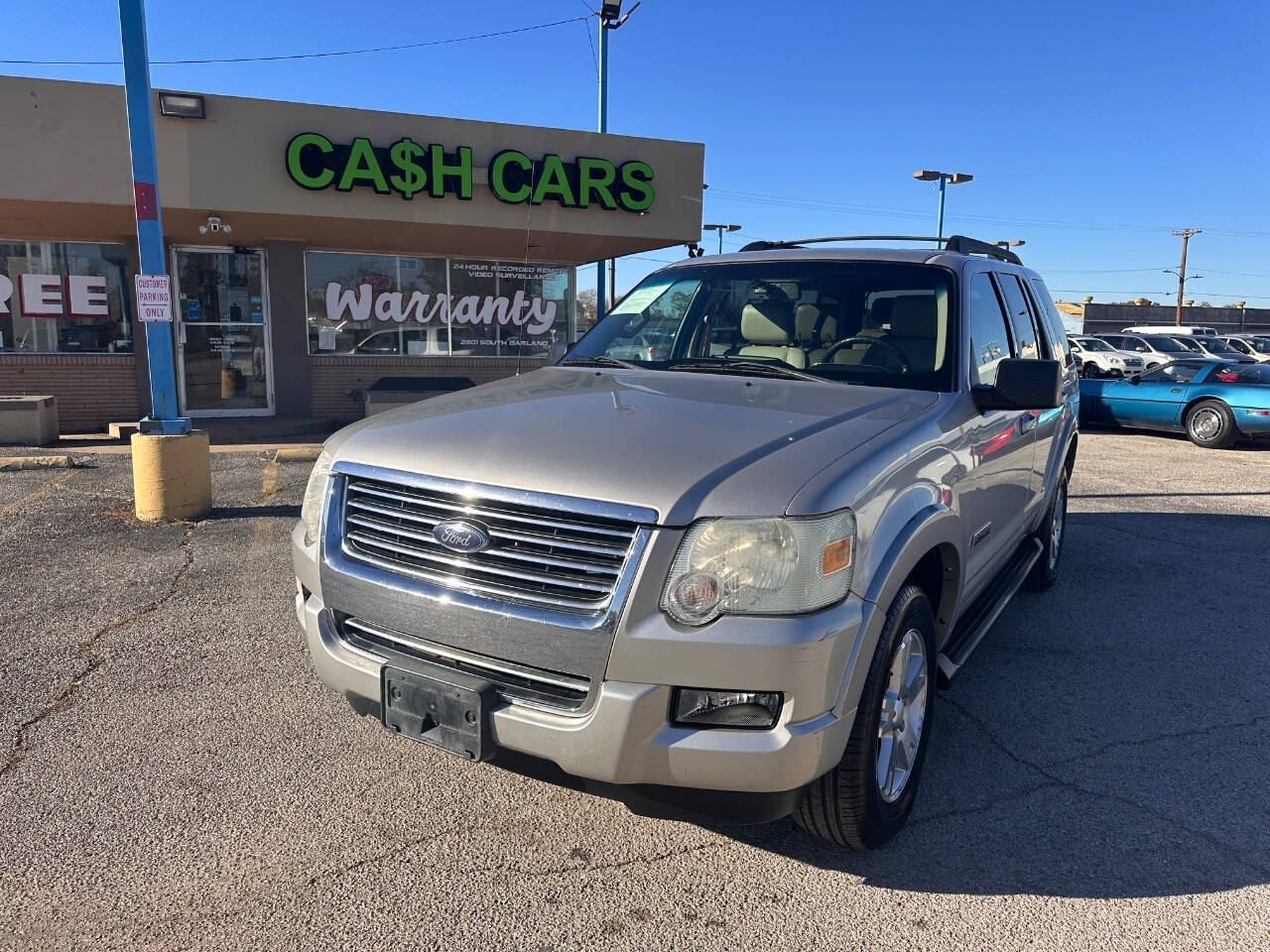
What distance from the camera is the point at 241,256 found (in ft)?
44.9

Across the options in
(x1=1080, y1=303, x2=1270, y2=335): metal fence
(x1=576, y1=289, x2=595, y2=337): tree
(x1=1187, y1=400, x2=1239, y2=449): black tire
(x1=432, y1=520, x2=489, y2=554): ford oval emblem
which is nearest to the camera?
(x1=432, y1=520, x2=489, y2=554): ford oval emblem

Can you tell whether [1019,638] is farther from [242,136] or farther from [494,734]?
[242,136]

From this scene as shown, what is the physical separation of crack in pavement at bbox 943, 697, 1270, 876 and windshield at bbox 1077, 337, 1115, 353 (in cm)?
3058

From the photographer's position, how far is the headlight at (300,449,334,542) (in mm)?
3088

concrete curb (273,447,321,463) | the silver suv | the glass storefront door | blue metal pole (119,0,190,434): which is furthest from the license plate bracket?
the glass storefront door

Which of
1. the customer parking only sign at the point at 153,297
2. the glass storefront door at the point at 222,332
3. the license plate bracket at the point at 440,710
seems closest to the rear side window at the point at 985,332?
the license plate bracket at the point at 440,710

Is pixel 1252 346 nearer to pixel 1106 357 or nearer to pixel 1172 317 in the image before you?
pixel 1106 357

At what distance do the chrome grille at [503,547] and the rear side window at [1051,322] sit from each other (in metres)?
4.14

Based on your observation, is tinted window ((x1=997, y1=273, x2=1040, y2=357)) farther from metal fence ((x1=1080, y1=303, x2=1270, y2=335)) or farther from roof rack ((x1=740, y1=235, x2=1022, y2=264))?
metal fence ((x1=1080, y1=303, x2=1270, y2=335))

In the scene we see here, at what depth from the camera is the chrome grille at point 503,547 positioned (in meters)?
2.43

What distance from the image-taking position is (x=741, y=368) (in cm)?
381

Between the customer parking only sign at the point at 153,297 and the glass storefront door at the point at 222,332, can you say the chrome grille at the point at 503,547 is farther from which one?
the glass storefront door at the point at 222,332

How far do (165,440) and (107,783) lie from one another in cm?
448

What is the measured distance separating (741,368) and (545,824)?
195cm
